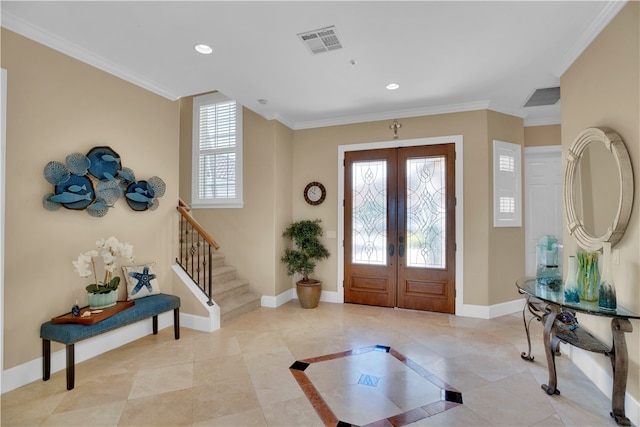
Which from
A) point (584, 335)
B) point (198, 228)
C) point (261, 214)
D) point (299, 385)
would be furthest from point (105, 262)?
point (584, 335)

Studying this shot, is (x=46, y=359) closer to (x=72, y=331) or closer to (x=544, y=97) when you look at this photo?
(x=72, y=331)

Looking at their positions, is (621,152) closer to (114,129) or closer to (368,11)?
(368,11)

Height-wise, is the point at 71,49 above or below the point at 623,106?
above

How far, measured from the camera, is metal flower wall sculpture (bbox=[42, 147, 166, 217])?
9.35 feet

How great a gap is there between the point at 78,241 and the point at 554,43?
487cm

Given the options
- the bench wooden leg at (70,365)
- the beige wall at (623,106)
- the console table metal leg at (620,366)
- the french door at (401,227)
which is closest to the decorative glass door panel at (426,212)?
the french door at (401,227)

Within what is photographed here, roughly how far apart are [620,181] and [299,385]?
115 inches

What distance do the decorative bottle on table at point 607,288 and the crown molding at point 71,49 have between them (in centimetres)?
472

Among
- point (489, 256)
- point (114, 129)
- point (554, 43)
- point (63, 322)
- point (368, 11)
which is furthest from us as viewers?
point (489, 256)

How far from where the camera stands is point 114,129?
3.42 meters

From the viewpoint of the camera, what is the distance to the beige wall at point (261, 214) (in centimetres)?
495

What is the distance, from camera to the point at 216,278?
4.79 m

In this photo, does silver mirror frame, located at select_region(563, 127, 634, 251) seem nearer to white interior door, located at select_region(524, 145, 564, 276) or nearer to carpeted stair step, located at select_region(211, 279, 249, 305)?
Answer: white interior door, located at select_region(524, 145, 564, 276)

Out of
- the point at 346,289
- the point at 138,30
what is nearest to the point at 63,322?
the point at 138,30
